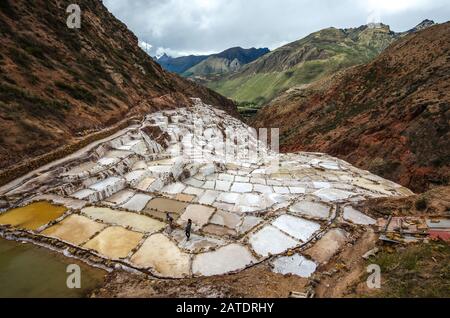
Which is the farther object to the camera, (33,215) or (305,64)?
(305,64)

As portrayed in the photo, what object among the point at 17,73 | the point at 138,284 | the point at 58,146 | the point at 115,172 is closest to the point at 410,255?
the point at 138,284

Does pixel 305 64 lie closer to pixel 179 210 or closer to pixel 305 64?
pixel 305 64

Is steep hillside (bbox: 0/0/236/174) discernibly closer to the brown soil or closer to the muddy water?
the muddy water

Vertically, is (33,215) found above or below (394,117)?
below

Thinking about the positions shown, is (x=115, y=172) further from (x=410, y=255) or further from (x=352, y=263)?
(x=410, y=255)

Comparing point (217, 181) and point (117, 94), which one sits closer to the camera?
point (217, 181)

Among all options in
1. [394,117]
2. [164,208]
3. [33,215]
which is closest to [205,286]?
Answer: [164,208]

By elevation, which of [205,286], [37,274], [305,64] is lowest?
[205,286]
